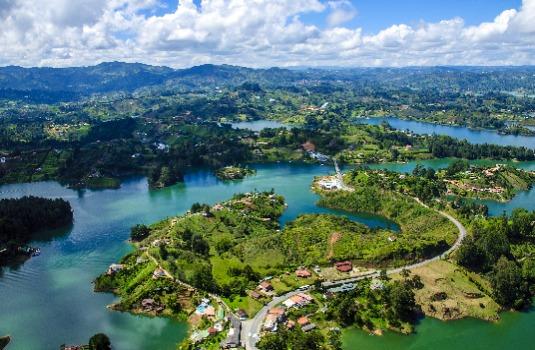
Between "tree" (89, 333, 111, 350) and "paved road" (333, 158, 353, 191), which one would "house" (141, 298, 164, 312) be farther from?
"paved road" (333, 158, 353, 191)

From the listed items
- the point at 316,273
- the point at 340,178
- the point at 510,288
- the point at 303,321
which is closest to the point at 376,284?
the point at 316,273

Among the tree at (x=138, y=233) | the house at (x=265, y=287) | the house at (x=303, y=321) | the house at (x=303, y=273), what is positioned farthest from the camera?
the tree at (x=138, y=233)

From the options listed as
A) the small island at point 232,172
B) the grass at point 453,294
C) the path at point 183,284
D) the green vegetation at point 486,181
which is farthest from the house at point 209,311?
the small island at point 232,172

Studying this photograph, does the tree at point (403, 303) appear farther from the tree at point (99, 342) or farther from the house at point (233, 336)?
the tree at point (99, 342)

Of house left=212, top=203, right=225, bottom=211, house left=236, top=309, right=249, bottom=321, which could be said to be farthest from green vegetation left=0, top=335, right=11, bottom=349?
house left=212, top=203, right=225, bottom=211

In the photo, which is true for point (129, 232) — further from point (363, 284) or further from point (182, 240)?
point (363, 284)

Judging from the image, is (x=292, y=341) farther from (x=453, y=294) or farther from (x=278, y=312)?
(x=453, y=294)

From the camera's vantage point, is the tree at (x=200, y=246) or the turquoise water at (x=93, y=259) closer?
the turquoise water at (x=93, y=259)

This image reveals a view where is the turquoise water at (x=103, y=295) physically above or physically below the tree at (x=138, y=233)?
below
